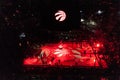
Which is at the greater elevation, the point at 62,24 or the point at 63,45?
the point at 62,24

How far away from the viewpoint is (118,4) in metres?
1.96

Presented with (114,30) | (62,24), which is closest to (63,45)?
(62,24)

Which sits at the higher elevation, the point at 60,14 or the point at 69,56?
the point at 60,14

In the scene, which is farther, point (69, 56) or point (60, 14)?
point (69, 56)

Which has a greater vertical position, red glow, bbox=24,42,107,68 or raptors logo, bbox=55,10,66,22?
raptors logo, bbox=55,10,66,22

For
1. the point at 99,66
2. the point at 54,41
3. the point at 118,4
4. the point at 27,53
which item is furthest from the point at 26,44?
the point at 118,4

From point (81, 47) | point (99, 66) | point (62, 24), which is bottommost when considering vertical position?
point (99, 66)

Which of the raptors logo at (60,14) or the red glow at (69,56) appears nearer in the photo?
the raptors logo at (60,14)

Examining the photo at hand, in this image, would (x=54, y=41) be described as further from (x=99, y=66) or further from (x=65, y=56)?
(x=99, y=66)

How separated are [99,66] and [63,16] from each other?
0.41 meters

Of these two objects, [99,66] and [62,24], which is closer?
[62,24]

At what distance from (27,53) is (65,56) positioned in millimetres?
246

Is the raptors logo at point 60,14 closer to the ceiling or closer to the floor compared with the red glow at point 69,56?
closer to the ceiling

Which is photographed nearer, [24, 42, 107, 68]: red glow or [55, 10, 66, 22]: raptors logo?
[55, 10, 66, 22]: raptors logo
